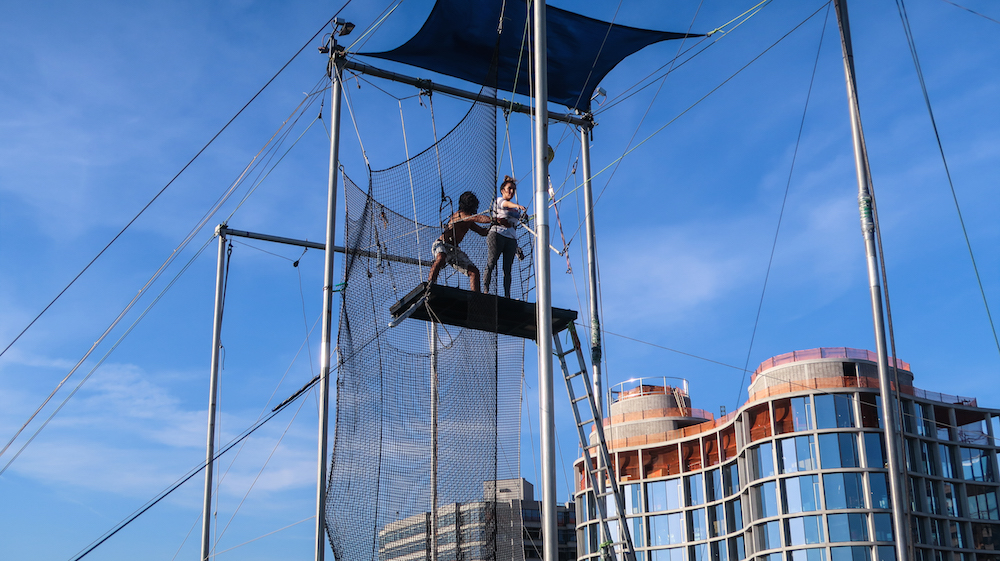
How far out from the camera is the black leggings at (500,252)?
11680mm

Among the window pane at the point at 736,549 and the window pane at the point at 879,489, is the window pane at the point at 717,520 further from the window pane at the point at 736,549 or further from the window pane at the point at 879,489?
the window pane at the point at 879,489

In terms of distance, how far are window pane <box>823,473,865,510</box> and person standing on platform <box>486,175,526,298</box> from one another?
41631 millimetres

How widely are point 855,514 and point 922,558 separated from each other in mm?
4773

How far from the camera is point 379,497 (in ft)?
36.1

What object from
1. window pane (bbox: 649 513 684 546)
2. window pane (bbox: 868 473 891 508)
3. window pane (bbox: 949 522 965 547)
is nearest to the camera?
window pane (bbox: 868 473 891 508)

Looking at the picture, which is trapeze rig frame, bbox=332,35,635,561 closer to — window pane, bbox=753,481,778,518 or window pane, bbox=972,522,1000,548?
window pane, bbox=753,481,778,518

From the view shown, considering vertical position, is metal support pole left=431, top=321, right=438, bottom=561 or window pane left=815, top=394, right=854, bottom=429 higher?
window pane left=815, top=394, right=854, bottom=429

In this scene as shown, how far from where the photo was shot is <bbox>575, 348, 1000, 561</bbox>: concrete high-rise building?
158 feet

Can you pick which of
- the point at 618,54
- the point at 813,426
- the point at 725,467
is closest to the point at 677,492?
the point at 725,467

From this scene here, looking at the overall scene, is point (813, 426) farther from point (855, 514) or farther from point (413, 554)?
point (413, 554)

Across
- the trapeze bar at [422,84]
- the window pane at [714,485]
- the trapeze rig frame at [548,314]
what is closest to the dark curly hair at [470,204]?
the trapeze rig frame at [548,314]

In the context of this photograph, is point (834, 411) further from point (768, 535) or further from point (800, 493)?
point (768, 535)

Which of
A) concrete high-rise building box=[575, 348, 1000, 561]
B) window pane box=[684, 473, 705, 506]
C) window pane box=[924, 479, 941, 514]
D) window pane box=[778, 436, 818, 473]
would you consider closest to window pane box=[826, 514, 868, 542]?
concrete high-rise building box=[575, 348, 1000, 561]

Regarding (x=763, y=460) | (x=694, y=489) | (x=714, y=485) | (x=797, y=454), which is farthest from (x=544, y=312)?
(x=694, y=489)
